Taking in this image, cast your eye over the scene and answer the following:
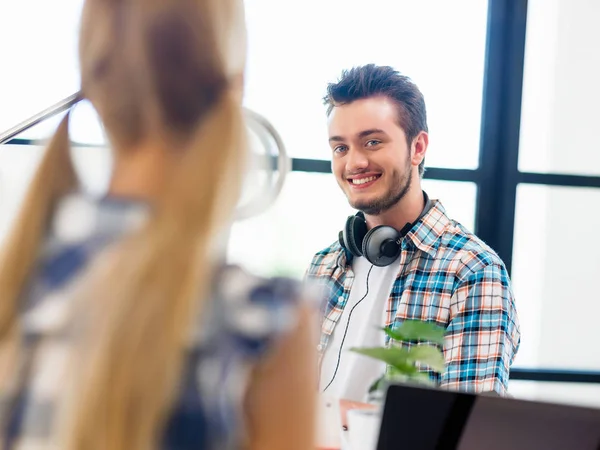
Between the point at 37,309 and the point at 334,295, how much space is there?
1541 millimetres

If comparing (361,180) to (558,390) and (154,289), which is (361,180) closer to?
(558,390)

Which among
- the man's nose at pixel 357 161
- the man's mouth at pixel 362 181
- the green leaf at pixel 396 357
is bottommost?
the green leaf at pixel 396 357

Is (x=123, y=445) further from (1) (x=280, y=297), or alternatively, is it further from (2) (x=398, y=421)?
(2) (x=398, y=421)

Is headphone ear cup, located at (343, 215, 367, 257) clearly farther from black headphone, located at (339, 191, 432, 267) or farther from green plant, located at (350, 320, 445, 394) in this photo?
green plant, located at (350, 320, 445, 394)

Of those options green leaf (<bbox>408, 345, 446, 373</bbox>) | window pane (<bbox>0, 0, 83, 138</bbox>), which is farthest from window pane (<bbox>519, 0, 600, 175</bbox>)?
green leaf (<bbox>408, 345, 446, 373</bbox>)

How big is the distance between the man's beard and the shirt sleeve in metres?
0.40

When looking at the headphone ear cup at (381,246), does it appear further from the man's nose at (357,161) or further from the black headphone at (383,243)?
the man's nose at (357,161)

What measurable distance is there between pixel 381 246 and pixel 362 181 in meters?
0.27

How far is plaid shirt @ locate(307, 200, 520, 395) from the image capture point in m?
1.71

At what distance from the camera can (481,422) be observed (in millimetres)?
662

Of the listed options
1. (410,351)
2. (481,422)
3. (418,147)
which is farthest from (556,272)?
(481,422)

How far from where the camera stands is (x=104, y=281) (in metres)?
0.55

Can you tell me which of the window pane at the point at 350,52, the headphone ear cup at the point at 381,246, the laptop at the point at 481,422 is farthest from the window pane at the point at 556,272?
the laptop at the point at 481,422

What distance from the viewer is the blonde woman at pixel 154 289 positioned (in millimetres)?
542
